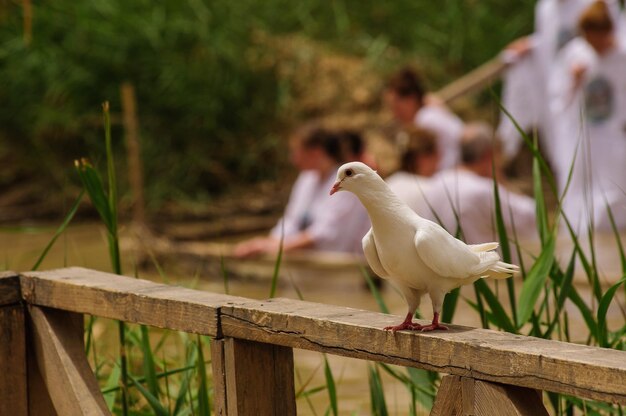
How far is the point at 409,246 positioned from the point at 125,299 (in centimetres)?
68

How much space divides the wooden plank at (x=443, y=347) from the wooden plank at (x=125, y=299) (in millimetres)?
74

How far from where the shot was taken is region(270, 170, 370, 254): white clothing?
5.90 metres

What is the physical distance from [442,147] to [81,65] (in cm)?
359

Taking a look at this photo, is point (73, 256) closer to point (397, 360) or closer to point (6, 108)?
point (6, 108)

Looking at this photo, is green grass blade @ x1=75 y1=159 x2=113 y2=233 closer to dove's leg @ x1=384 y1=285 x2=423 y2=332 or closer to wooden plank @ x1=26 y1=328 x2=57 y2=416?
wooden plank @ x1=26 y1=328 x2=57 y2=416

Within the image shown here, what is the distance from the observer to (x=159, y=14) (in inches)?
365

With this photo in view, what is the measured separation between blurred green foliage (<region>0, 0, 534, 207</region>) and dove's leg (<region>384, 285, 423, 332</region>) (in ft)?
24.2

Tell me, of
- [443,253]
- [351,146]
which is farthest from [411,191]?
[443,253]

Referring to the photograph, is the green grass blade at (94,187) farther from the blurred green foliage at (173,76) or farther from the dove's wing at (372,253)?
the blurred green foliage at (173,76)

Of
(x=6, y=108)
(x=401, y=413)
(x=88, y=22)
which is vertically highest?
(x=88, y=22)

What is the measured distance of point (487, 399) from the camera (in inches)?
64.4

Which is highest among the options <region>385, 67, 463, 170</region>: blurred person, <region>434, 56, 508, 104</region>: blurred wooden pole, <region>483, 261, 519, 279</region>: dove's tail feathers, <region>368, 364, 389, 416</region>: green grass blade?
<region>434, 56, 508, 104</region>: blurred wooden pole

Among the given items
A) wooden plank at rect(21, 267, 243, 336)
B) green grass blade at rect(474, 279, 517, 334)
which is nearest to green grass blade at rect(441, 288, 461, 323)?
green grass blade at rect(474, 279, 517, 334)

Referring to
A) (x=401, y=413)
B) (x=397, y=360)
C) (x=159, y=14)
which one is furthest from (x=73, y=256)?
(x=397, y=360)
